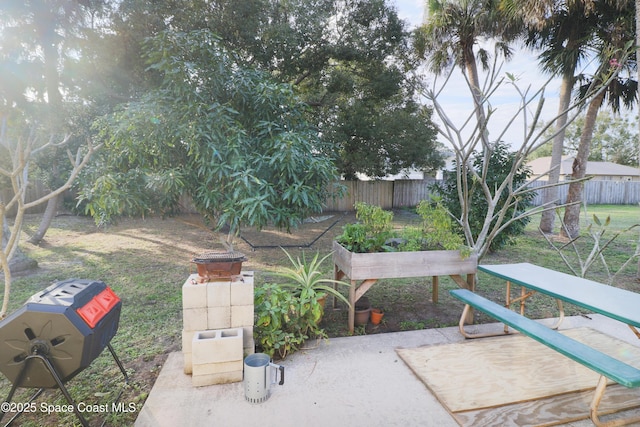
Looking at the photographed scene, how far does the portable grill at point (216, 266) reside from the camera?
7.11 ft

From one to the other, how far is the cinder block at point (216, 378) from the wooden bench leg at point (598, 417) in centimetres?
209

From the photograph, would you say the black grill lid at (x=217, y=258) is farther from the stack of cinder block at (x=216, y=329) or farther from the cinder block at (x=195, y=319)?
the cinder block at (x=195, y=319)

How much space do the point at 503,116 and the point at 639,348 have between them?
2643 millimetres

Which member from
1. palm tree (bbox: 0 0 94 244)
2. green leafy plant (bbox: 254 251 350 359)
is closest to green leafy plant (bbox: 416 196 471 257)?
green leafy plant (bbox: 254 251 350 359)

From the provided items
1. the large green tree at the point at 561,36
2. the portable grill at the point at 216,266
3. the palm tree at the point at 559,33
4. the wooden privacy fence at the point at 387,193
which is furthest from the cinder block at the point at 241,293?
the wooden privacy fence at the point at 387,193

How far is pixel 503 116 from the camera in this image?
3822 millimetres


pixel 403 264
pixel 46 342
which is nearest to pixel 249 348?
pixel 46 342

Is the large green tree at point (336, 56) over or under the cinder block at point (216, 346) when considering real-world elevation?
over

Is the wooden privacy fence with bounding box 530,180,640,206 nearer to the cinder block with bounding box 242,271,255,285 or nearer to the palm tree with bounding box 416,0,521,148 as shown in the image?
the palm tree with bounding box 416,0,521,148

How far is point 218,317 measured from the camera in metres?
2.18

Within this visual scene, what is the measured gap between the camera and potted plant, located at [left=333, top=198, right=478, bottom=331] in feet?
9.25

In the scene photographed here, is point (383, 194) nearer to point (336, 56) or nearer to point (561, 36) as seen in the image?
point (336, 56)

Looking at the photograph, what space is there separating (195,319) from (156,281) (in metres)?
2.68

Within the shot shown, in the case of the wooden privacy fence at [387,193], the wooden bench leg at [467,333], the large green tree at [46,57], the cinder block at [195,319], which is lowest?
the wooden bench leg at [467,333]
